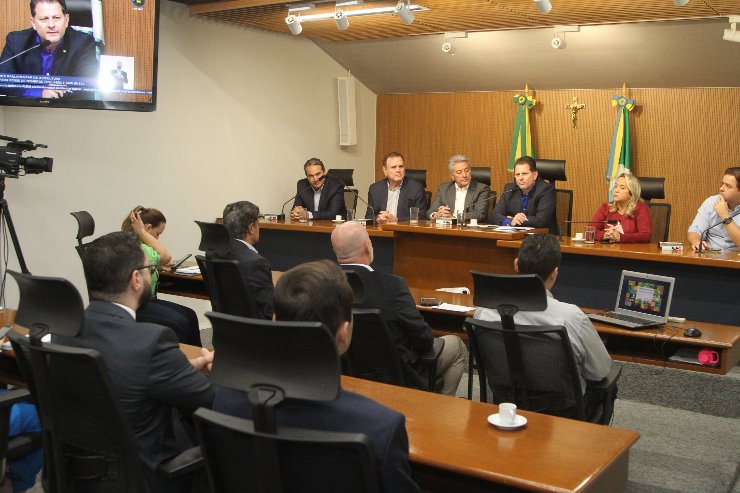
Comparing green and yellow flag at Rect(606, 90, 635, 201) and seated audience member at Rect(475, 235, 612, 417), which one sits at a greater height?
green and yellow flag at Rect(606, 90, 635, 201)

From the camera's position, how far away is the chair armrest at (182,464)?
7.39 feet

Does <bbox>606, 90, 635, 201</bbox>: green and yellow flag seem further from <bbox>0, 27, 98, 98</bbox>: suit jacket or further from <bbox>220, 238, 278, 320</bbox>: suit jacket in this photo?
<bbox>0, 27, 98, 98</bbox>: suit jacket

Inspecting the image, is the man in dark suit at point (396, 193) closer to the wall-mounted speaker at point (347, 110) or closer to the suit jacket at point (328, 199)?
the suit jacket at point (328, 199)

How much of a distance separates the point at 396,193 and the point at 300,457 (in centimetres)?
634

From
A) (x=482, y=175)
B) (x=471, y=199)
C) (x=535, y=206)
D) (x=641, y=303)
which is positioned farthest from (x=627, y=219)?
(x=641, y=303)

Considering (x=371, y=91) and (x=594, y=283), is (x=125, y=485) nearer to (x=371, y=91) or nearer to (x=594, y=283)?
(x=594, y=283)

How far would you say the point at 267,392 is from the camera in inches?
61.0

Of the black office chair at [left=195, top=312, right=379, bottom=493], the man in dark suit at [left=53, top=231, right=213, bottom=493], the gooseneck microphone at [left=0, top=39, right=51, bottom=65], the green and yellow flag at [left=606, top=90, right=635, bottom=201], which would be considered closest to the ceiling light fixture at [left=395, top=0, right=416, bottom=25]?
the green and yellow flag at [left=606, top=90, right=635, bottom=201]

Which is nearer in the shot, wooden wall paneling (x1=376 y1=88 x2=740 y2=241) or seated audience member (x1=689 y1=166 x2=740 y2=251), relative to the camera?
seated audience member (x1=689 y1=166 x2=740 y2=251)

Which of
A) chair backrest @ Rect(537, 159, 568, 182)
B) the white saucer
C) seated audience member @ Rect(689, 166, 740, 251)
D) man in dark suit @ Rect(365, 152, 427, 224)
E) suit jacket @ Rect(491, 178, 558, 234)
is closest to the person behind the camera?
the white saucer

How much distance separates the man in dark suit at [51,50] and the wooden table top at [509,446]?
4.68 meters

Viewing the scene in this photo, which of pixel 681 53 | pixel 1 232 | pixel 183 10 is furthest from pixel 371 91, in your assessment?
pixel 1 232

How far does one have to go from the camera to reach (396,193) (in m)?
7.86

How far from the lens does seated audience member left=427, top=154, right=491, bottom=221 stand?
7367mm
